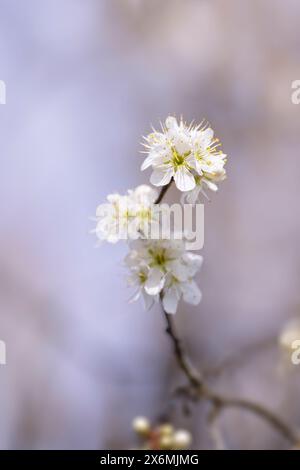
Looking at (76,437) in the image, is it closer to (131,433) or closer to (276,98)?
(131,433)

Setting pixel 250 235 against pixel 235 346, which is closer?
pixel 235 346

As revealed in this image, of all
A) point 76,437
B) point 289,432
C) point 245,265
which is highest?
point 245,265

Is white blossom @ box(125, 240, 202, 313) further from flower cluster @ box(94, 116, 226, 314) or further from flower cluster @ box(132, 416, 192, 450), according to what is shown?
flower cluster @ box(132, 416, 192, 450)

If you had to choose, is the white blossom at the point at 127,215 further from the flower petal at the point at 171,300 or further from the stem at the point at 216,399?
the stem at the point at 216,399
